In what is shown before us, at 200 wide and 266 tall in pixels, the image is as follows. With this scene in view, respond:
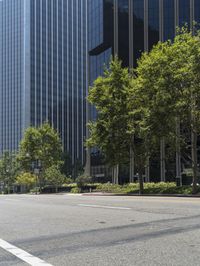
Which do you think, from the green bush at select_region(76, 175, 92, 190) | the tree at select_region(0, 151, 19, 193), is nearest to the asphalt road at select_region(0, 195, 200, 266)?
the green bush at select_region(76, 175, 92, 190)

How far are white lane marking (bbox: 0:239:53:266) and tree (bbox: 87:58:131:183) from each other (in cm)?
3248

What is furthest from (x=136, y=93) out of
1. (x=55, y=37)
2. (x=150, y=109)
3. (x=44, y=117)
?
(x=55, y=37)

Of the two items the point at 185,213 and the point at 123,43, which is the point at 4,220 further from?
the point at 123,43

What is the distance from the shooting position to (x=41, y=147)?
80125 mm

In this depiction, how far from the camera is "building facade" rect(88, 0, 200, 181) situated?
7888 cm

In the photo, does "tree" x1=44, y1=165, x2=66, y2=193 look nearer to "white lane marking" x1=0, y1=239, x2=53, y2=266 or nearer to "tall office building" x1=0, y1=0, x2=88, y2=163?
"white lane marking" x1=0, y1=239, x2=53, y2=266

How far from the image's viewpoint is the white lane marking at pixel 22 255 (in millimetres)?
8134

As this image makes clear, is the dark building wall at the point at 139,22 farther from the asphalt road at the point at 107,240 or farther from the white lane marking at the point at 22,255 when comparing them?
the white lane marking at the point at 22,255

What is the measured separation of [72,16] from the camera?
562 ft

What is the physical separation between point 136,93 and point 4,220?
24.4 metres

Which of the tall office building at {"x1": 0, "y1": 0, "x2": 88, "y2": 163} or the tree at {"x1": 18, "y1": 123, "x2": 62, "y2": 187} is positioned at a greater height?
the tall office building at {"x1": 0, "y1": 0, "x2": 88, "y2": 163}

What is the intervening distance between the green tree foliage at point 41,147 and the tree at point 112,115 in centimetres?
3562

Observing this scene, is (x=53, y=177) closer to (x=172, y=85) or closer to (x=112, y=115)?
(x=112, y=115)

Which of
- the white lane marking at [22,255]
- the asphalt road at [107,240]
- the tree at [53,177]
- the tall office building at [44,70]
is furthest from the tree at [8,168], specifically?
the white lane marking at [22,255]
